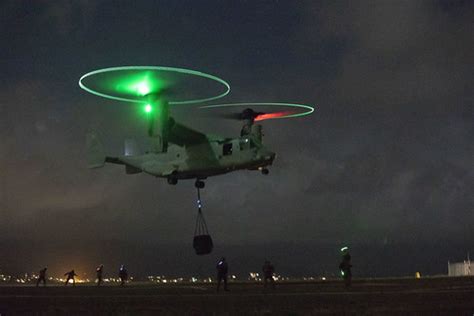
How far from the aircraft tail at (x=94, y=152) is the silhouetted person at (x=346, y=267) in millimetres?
25719

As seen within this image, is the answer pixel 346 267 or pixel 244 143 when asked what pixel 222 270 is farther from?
pixel 244 143

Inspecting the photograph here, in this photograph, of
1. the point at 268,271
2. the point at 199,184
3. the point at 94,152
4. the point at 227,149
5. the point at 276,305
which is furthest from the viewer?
the point at 94,152

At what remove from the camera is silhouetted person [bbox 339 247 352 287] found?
39750 mm

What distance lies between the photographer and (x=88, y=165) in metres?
59.5

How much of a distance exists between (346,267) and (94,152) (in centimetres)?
2795

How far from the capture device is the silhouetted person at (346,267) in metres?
39.8

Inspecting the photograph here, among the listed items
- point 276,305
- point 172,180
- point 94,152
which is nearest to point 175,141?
point 172,180

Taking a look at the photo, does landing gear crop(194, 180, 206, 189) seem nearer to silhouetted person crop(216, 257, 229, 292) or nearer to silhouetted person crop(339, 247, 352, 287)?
silhouetted person crop(216, 257, 229, 292)

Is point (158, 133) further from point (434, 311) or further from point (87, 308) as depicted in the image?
point (434, 311)

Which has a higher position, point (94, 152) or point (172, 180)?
point (94, 152)

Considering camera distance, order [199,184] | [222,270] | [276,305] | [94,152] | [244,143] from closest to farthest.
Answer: [276,305]
[222,270]
[244,143]
[199,184]
[94,152]

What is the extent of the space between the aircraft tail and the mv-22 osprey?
367cm

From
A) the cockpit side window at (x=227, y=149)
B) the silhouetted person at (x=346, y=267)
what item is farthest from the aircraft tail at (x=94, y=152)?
the silhouetted person at (x=346, y=267)

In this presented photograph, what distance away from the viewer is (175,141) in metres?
51.3
